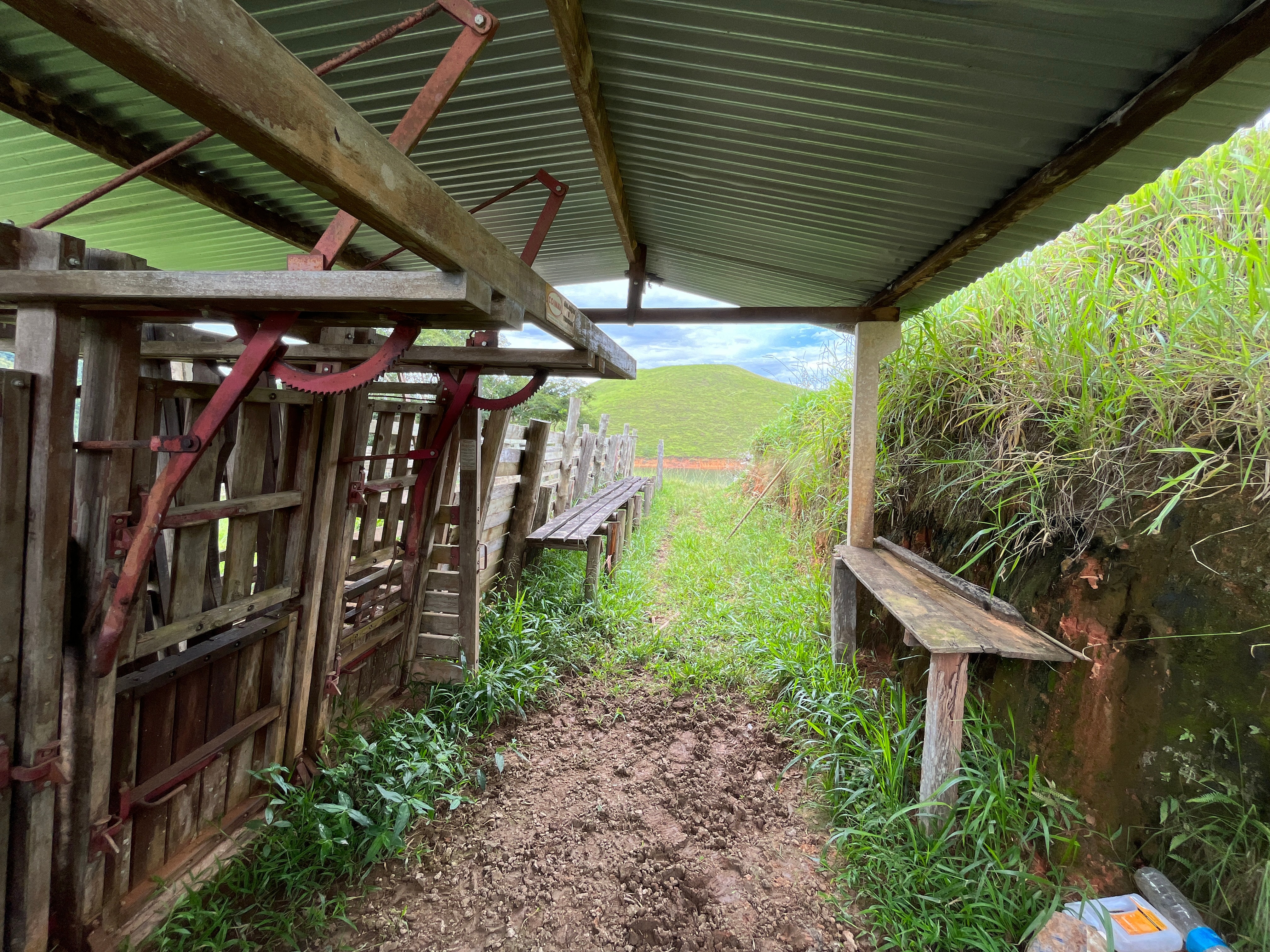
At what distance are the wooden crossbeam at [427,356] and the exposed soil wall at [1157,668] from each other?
2260 millimetres

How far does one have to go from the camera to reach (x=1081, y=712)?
7.15 ft

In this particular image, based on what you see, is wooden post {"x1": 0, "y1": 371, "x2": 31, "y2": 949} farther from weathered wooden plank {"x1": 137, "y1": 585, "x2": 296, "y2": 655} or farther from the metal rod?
the metal rod

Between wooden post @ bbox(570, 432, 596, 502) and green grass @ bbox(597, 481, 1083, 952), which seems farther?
wooden post @ bbox(570, 432, 596, 502)

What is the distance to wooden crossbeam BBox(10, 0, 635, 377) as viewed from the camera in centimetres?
64

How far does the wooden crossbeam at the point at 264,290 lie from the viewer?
117cm

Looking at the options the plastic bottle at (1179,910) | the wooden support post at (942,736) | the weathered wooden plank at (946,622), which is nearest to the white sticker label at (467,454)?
the weathered wooden plank at (946,622)

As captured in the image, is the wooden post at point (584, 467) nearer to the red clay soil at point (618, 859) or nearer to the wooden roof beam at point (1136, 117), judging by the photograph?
the red clay soil at point (618, 859)

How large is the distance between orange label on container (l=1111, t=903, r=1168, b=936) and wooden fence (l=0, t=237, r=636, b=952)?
318cm

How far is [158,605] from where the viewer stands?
2.74 m

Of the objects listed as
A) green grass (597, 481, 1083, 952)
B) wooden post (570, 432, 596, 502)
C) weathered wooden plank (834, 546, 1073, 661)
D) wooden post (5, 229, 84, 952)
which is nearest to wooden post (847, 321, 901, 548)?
weathered wooden plank (834, 546, 1073, 661)

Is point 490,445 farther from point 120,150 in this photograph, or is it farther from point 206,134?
point 206,134

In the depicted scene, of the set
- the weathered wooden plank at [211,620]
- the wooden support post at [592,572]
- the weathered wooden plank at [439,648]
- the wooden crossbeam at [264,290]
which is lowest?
the weathered wooden plank at [439,648]

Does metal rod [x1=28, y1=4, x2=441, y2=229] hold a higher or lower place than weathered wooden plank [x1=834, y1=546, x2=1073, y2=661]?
higher

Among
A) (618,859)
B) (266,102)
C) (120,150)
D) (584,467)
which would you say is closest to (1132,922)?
(618,859)
